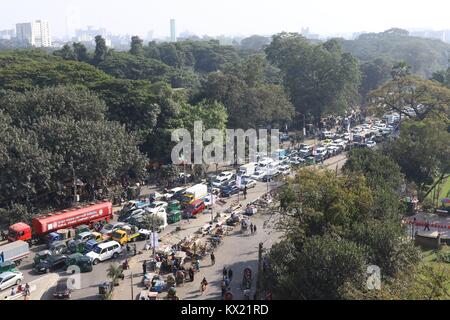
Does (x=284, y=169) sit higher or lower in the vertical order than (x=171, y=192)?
higher

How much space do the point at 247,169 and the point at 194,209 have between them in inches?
339

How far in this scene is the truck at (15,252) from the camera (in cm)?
2212

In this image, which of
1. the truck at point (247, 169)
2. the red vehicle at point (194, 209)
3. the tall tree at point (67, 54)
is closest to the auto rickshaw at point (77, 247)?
the red vehicle at point (194, 209)

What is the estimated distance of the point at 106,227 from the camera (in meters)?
26.1

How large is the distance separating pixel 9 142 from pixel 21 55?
39176 millimetres

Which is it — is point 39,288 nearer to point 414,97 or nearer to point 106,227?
point 106,227

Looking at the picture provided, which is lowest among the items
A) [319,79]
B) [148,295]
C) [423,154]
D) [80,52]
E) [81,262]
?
[148,295]

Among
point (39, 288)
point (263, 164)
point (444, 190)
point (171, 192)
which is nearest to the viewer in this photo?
point (39, 288)

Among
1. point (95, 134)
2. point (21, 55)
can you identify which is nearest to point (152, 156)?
point (95, 134)

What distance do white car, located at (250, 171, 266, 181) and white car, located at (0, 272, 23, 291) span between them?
19.1 meters

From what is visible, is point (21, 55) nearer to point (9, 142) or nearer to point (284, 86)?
point (284, 86)

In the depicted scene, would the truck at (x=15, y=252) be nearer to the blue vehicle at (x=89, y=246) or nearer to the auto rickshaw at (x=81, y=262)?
the auto rickshaw at (x=81, y=262)

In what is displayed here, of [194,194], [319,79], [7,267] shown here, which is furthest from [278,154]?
[7,267]

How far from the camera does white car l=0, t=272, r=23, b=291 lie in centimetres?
2012
